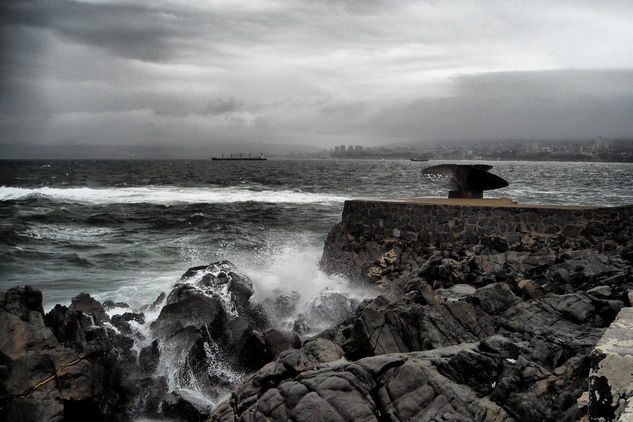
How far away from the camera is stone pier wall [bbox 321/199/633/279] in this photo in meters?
10.5

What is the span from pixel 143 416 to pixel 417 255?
7129 mm

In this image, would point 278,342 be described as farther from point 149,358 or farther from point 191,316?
point 149,358

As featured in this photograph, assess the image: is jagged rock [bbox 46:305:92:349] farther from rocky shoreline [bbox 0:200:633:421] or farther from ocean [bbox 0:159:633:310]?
ocean [bbox 0:159:633:310]

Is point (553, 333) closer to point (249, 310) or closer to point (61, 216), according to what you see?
point (249, 310)

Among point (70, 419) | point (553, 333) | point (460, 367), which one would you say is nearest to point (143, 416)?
point (70, 419)

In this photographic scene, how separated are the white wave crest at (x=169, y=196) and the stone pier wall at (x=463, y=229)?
16.5 meters

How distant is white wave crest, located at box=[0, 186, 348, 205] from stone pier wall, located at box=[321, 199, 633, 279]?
16526 millimetres

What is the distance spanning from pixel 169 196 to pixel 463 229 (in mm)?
26482

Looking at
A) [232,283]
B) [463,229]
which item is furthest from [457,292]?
[232,283]

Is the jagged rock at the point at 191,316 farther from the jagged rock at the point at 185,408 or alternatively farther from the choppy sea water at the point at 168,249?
the jagged rock at the point at 185,408

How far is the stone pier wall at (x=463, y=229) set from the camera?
413 inches

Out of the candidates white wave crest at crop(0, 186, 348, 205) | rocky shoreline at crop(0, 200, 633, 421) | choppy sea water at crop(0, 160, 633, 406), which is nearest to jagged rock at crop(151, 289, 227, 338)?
rocky shoreline at crop(0, 200, 633, 421)

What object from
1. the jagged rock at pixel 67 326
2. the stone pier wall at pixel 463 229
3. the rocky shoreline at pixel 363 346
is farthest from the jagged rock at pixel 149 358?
the stone pier wall at pixel 463 229

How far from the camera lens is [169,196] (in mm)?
34750
